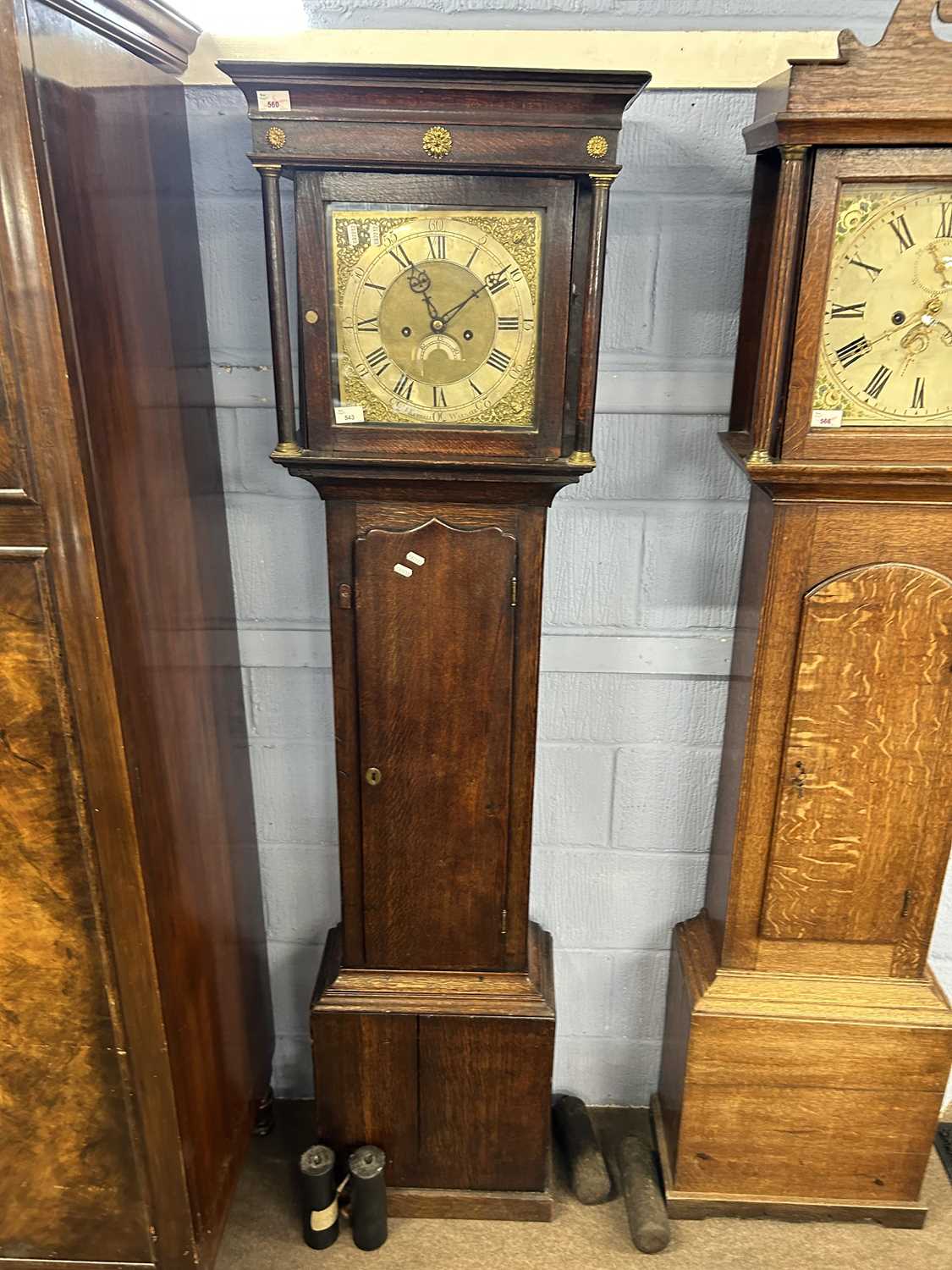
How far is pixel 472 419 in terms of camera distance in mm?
1299

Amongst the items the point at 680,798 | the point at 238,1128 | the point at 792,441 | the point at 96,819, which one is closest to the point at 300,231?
the point at 792,441

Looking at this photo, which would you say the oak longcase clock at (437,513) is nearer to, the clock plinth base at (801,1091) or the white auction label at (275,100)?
the white auction label at (275,100)

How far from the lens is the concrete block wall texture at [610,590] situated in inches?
57.1

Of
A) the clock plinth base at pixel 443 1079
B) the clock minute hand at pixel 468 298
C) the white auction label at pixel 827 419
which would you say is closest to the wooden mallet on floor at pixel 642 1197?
the clock plinth base at pixel 443 1079

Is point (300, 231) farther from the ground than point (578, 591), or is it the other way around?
point (300, 231)

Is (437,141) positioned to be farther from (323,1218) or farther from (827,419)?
(323,1218)

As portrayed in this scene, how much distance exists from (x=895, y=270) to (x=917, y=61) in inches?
8.8

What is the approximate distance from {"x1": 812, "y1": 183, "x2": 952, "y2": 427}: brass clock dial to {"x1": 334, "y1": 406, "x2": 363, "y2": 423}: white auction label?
589 mm

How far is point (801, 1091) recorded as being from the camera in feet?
5.39

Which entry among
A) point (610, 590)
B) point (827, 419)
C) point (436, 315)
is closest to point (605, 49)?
point (436, 315)

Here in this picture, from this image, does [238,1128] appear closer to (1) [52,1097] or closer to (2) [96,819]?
(1) [52,1097]

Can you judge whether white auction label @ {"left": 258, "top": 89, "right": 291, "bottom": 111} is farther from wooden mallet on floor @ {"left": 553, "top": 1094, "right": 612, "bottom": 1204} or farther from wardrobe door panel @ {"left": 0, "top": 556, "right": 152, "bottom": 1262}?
wooden mallet on floor @ {"left": 553, "top": 1094, "right": 612, "bottom": 1204}

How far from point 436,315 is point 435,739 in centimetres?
60

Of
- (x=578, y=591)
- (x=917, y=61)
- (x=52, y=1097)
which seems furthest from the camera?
(x=578, y=591)
